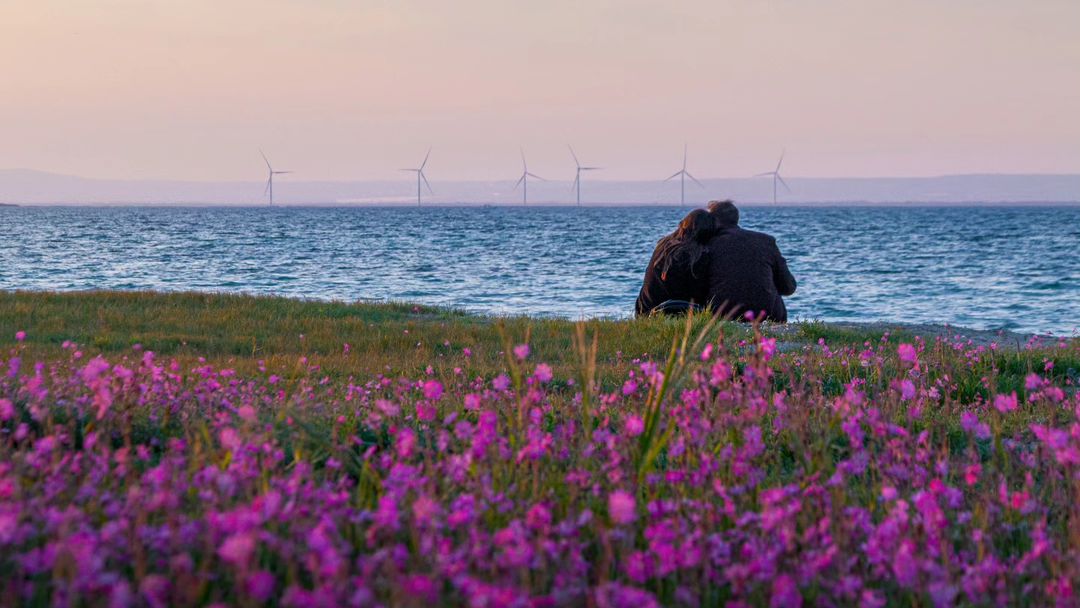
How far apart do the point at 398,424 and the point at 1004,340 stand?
33.3ft

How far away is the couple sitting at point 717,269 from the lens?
12.6m

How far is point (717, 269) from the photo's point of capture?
12.7 metres

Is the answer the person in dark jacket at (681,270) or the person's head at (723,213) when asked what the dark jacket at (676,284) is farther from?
the person's head at (723,213)

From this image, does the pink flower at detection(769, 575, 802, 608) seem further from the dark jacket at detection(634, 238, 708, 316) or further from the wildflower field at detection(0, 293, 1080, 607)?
the dark jacket at detection(634, 238, 708, 316)

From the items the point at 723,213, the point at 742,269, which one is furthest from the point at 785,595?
the point at 723,213

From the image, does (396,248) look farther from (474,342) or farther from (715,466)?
(715,466)

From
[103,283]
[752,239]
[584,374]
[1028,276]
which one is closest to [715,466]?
[584,374]

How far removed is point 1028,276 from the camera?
108 ft

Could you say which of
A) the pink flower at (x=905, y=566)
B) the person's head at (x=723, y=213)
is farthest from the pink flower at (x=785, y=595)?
the person's head at (x=723, y=213)

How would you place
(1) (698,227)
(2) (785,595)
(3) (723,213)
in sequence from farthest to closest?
(3) (723,213) < (1) (698,227) < (2) (785,595)

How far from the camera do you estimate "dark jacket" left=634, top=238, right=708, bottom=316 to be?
1280cm

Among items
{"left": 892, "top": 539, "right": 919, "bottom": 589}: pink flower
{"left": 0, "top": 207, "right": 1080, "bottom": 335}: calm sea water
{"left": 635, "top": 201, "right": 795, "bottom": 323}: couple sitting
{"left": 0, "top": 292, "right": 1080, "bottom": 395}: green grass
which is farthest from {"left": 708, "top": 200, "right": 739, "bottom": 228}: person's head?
{"left": 892, "top": 539, "right": 919, "bottom": 589}: pink flower

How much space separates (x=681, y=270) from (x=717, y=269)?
1.44 ft

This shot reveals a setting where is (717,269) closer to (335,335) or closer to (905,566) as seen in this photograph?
(335,335)
